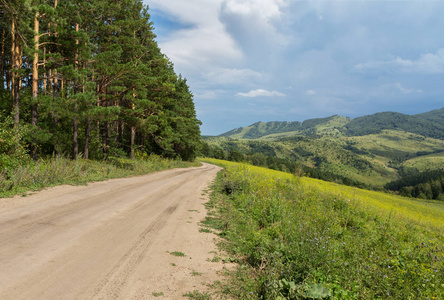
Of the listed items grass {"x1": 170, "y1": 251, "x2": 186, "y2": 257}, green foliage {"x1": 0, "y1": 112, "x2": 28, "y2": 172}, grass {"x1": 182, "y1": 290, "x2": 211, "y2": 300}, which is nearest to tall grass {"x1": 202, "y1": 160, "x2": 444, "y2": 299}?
grass {"x1": 182, "y1": 290, "x2": 211, "y2": 300}

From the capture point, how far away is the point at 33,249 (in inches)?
183

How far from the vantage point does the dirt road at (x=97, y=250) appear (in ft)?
12.0

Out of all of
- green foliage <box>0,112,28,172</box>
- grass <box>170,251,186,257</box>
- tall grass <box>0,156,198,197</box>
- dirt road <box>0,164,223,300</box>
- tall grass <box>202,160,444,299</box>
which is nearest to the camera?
dirt road <box>0,164,223,300</box>

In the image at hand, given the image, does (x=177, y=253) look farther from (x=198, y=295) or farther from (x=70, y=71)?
(x=70, y=71)

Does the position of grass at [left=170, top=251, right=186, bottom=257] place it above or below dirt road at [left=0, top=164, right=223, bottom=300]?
below

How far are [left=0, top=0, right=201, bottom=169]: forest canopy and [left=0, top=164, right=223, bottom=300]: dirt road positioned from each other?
7.25 metres

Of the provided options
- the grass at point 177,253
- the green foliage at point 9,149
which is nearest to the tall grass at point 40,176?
the green foliage at point 9,149

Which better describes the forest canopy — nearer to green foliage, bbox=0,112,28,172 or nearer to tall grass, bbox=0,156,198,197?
green foliage, bbox=0,112,28,172

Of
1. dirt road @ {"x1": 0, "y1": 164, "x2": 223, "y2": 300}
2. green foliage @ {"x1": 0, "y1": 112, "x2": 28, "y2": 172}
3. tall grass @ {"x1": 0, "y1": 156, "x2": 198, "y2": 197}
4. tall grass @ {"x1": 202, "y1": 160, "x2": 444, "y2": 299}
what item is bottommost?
tall grass @ {"x1": 202, "y1": 160, "x2": 444, "y2": 299}

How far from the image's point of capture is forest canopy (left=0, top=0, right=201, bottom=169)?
45.0ft

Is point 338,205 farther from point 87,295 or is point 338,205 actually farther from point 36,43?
point 36,43

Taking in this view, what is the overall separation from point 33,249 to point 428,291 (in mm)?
7930

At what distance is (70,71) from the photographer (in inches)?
575

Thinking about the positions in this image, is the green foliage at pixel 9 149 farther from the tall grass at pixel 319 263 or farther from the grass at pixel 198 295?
the grass at pixel 198 295
